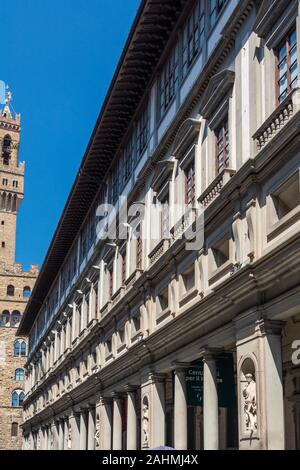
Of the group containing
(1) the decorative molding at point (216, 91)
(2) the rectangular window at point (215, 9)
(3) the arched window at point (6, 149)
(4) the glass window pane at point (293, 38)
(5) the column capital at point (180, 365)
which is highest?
(3) the arched window at point (6, 149)

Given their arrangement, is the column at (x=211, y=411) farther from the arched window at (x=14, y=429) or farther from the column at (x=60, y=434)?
the arched window at (x=14, y=429)

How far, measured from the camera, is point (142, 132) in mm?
30719

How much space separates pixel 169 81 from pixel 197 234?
713 centimetres

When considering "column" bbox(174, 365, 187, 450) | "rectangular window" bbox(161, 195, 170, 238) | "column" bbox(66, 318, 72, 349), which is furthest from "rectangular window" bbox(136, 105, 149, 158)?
"column" bbox(66, 318, 72, 349)

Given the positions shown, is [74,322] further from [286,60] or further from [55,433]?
[286,60]

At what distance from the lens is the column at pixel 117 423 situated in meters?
31.9

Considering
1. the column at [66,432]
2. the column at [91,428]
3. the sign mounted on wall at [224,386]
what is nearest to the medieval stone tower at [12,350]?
the column at [66,432]

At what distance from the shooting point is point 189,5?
24484 mm

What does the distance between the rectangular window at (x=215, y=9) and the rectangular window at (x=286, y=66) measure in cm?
433

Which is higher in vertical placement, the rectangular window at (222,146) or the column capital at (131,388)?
the rectangular window at (222,146)

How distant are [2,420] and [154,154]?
240ft

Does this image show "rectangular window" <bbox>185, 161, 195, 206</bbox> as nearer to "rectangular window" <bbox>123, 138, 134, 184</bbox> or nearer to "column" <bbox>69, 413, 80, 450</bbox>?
"rectangular window" <bbox>123, 138, 134, 184</bbox>

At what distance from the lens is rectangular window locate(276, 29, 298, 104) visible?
16.5 metres

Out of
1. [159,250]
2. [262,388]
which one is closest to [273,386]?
[262,388]
